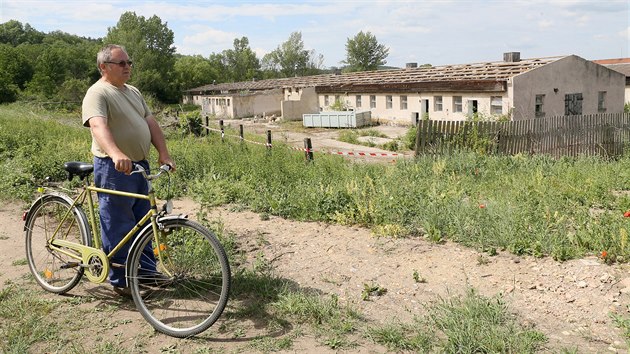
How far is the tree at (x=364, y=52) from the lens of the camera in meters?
95.4

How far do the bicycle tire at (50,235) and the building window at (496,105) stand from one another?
2512 cm

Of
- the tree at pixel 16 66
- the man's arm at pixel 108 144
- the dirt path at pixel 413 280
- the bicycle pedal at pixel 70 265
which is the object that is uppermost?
the tree at pixel 16 66

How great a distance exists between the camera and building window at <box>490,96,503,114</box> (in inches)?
1051

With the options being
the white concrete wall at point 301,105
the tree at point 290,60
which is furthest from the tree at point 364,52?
the white concrete wall at point 301,105

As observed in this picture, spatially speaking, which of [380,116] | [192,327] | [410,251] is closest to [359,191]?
[410,251]

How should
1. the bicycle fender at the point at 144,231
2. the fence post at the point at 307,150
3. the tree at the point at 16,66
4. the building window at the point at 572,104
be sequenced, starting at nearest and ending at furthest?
the bicycle fender at the point at 144,231, the fence post at the point at 307,150, the building window at the point at 572,104, the tree at the point at 16,66

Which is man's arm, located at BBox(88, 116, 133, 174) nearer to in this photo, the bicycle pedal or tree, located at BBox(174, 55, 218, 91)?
the bicycle pedal

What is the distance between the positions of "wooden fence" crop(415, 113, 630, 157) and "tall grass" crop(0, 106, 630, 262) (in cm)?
415

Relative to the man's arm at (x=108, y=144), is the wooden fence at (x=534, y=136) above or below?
below

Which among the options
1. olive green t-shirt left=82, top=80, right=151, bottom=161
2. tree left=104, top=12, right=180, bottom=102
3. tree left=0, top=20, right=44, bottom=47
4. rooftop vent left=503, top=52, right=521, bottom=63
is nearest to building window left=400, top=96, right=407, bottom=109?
rooftop vent left=503, top=52, right=521, bottom=63

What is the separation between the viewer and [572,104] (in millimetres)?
28406

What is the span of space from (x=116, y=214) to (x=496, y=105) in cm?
2572

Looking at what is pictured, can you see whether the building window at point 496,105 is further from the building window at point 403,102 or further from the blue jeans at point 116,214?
the blue jeans at point 116,214

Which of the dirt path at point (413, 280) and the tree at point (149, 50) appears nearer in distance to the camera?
the dirt path at point (413, 280)
